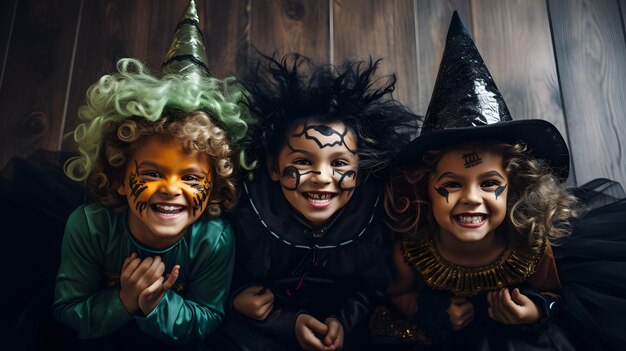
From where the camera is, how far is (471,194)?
3.12 ft

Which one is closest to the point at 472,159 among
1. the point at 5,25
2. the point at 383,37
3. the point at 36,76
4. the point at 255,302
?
the point at 255,302

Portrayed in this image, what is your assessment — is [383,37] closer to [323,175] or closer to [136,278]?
[323,175]

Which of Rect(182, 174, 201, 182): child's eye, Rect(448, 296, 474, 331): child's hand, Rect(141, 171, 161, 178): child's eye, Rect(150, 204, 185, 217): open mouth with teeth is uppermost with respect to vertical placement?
Rect(141, 171, 161, 178): child's eye

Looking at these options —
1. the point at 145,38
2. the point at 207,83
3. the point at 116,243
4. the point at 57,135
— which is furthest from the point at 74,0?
the point at 116,243

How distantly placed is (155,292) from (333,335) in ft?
1.00

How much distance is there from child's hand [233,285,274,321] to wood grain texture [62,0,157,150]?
2.04ft

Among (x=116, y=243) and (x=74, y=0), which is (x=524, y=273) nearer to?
(x=116, y=243)

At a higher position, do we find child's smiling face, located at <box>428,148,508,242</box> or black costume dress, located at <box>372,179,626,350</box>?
child's smiling face, located at <box>428,148,508,242</box>

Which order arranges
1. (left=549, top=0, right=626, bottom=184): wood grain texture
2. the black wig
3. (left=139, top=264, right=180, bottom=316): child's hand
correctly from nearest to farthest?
(left=139, top=264, right=180, bottom=316): child's hand
the black wig
(left=549, top=0, right=626, bottom=184): wood grain texture

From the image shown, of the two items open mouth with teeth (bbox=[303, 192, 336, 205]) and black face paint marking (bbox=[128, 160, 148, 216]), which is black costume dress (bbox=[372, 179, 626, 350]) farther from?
black face paint marking (bbox=[128, 160, 148, 216])

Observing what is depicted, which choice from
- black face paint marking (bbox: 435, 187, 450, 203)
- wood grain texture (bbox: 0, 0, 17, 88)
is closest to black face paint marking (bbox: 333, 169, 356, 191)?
black face paint marking (bbox: 435, 187, 450, 203)

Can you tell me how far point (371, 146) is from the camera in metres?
1.03

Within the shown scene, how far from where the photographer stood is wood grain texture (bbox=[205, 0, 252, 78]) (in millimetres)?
1358

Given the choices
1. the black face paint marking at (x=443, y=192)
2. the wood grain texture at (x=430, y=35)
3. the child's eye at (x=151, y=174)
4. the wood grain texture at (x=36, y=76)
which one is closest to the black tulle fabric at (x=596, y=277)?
the black face paint marking at (x=443, y=192)
